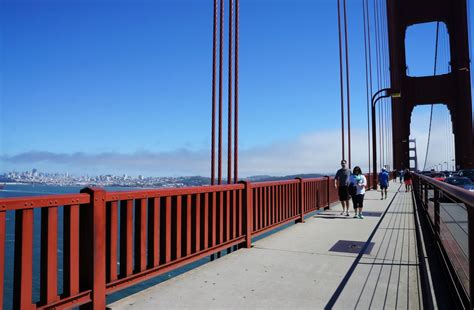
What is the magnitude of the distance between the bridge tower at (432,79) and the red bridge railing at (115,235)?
54814mm

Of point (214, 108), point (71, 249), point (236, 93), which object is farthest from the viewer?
point (236, 93)

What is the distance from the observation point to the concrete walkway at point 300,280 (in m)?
3.96

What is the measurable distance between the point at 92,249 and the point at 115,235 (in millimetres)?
354

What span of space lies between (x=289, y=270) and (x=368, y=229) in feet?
13.5

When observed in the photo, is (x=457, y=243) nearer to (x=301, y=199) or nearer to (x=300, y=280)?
(x=300, y=280)

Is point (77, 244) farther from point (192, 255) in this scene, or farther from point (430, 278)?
point (430, 278)

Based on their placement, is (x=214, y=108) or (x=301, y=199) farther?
(x=301, y=199)

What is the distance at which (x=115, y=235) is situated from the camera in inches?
155

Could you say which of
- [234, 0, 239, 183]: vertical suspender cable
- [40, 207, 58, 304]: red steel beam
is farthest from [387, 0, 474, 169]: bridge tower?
[40, 207, 58, 304]: red steel beam

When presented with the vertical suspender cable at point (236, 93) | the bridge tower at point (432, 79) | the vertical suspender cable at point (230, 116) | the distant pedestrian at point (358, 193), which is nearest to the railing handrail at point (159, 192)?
the vertical suspender cable at point (230, 116)

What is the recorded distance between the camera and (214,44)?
8188mm

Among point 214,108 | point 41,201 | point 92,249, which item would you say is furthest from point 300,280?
point 214,108

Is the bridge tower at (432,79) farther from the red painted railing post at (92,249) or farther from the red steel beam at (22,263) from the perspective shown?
the red steel beam at (22,263)

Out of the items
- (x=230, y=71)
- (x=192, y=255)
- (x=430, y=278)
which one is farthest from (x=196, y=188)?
(x=230, y=71)
